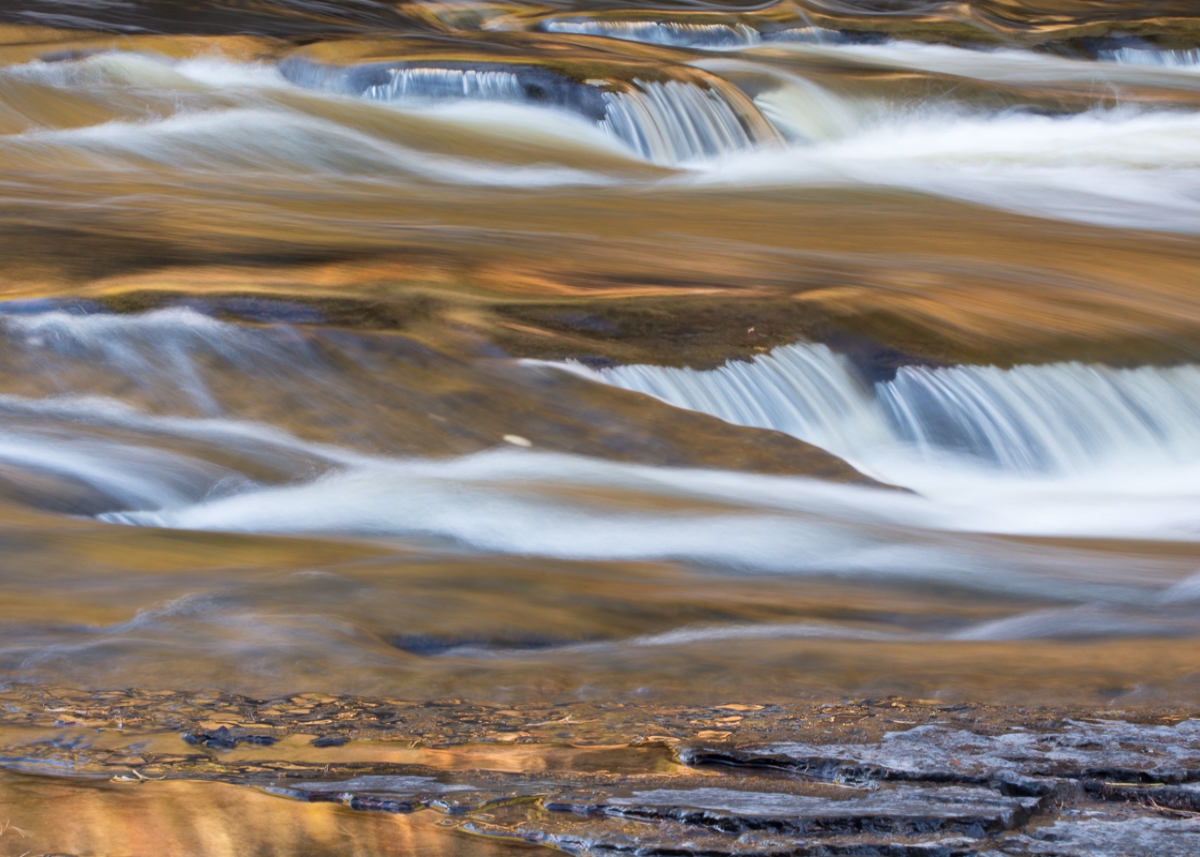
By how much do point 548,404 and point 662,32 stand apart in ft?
35.3

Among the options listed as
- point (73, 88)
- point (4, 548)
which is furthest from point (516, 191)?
point (4, 548)

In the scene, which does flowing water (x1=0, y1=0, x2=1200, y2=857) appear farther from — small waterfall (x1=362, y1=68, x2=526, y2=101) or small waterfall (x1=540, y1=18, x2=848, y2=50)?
small waterfall (x1=540, y1=18, x2=848, y2=50)

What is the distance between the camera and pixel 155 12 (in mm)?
11672

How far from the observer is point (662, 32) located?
1489 centimetres

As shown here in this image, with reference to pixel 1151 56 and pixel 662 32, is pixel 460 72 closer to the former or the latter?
pixel 662 32

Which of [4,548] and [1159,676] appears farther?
[4,548]

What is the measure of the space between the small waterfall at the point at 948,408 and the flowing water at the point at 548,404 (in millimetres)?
16

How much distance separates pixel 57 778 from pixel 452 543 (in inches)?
78.2

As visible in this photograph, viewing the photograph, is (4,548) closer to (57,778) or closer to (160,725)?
(160,725)

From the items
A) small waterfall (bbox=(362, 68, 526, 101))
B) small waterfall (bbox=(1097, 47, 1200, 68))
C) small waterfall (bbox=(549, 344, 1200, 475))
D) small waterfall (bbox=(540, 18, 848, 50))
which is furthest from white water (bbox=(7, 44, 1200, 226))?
small waterfall (bbox=(1097, 47, 1200, 68))

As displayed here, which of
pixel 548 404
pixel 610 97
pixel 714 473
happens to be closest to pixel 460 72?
pixel 610 97

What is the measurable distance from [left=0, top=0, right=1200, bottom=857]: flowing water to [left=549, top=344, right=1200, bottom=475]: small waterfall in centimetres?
2

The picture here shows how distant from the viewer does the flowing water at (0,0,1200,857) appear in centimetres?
291

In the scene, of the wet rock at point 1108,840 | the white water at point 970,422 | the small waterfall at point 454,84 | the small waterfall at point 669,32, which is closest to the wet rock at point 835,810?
the wet rock at point 1108,840
